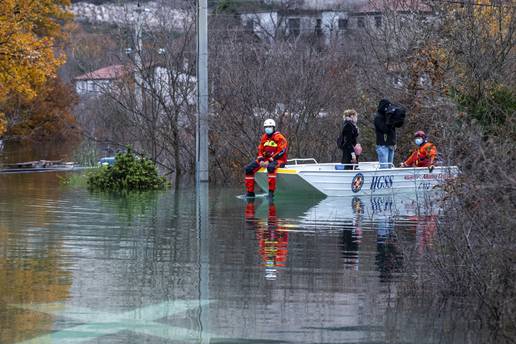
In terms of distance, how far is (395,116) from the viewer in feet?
72.0

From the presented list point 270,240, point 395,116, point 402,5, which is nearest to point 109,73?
point 402,5

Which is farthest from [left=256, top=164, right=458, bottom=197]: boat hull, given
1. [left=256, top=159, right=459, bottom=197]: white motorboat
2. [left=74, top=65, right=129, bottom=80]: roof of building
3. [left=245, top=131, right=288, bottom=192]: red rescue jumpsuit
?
[left=74, top=65, right=129, bottom=80]: roof of building

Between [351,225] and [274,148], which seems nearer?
[351,225]

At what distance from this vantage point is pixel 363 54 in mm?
28922

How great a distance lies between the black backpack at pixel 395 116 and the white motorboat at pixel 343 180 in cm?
94

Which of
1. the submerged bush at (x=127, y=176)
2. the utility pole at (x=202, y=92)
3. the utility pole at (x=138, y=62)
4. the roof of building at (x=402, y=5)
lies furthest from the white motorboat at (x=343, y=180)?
the utility pole at (x=138, y=62)

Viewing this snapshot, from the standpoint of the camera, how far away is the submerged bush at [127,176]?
2430 cm

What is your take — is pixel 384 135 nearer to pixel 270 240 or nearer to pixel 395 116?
pixel 395 116

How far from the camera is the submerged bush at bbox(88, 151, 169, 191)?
79.7 feet

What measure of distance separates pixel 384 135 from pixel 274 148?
269 cm

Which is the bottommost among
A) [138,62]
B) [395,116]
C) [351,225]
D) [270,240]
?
[270,240]

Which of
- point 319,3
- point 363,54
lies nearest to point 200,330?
point 363,54

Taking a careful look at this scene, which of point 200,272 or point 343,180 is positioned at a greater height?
point 343,180

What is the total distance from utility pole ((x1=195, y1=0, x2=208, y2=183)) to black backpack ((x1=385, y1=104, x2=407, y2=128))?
512cm
